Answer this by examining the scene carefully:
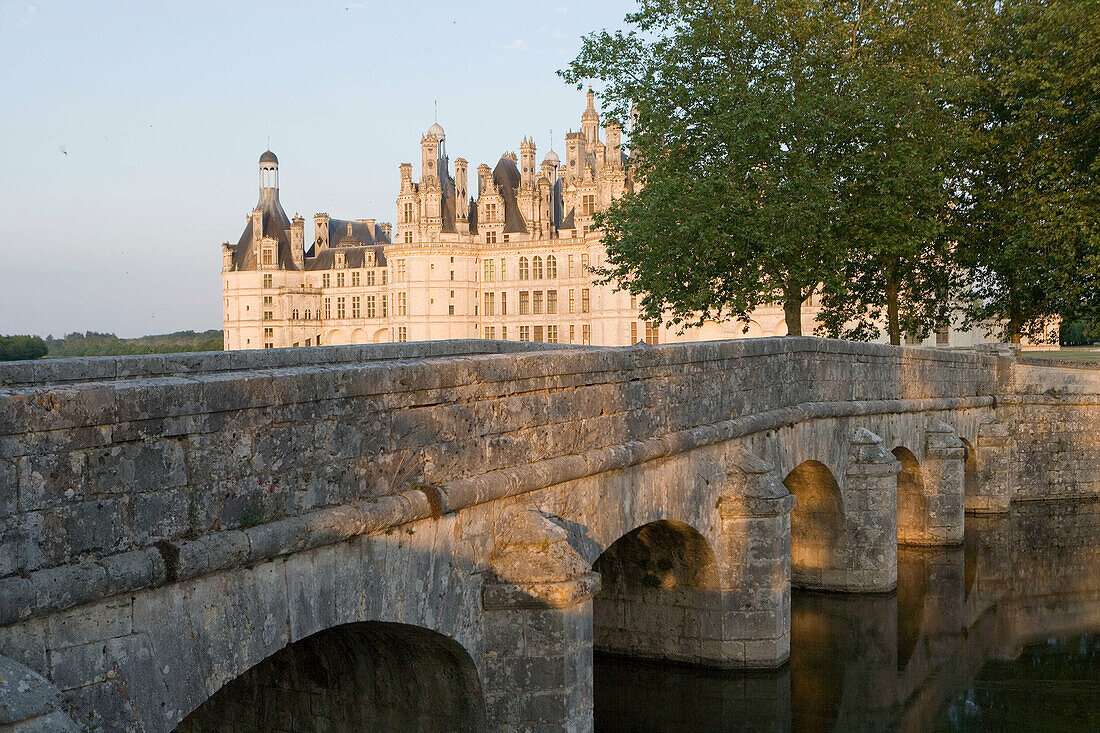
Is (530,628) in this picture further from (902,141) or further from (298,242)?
(298,242)

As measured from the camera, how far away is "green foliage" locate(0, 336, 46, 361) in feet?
163

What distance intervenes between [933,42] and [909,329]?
692cm

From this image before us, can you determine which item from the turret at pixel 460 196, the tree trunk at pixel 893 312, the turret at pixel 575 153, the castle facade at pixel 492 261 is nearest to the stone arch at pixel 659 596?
the tree trunk at pixel 893 312

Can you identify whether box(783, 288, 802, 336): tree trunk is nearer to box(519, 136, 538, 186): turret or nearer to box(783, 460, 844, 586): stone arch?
Answer: box(783, 460, 844, 586): stone arch

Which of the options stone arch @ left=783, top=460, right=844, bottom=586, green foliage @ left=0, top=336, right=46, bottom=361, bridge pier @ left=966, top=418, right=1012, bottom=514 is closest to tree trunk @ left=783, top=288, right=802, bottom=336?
bridge pier @ left=966, top=418, right=1012, bottom=514

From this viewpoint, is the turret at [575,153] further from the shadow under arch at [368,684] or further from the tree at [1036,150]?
the shadow under arch at [368,684]

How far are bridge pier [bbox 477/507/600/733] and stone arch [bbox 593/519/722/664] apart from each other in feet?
12.8

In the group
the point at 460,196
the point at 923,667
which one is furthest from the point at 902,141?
the point at 460,196

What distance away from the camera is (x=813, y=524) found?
15.4 meters

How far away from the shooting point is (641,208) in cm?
2369

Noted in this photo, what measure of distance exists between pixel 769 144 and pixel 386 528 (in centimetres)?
1769

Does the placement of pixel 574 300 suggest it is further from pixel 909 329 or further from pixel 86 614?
pixel 86 614

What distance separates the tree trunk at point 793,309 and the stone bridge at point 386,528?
977 centimetres

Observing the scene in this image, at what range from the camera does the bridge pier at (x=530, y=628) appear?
274 inches
